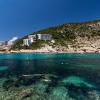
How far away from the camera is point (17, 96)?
2573 cm

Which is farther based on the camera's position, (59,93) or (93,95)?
(59,93)

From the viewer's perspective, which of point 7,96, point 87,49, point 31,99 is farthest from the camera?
point 87,49

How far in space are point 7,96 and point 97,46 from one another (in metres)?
182

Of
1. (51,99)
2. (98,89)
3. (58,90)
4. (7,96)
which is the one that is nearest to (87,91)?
(98,89)

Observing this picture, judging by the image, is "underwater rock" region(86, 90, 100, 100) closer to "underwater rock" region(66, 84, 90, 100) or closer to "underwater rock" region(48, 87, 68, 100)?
"underwater rock" region(66, 84, 90, 100)

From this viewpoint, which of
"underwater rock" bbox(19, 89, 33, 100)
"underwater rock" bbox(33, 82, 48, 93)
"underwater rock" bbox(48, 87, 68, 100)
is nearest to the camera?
"underwater rock" bbox(48, 87, 68, 100)

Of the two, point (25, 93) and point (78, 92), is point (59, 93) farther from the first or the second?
point (25, 93)

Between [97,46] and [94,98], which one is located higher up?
[97,46]

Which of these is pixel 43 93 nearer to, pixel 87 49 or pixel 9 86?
pixel 9 86

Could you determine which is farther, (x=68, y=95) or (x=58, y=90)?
(x=58, y=90)

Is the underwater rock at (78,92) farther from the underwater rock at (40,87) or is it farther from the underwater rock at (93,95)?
the underwater rock at (40,87)

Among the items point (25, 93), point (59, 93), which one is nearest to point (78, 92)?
point (59, 93)

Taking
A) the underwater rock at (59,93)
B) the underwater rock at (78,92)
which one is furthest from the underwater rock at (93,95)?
the underwater rock at (59,93)

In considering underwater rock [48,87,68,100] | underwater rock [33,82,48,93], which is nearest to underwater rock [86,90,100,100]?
underwater rock [48,87,68,100]
